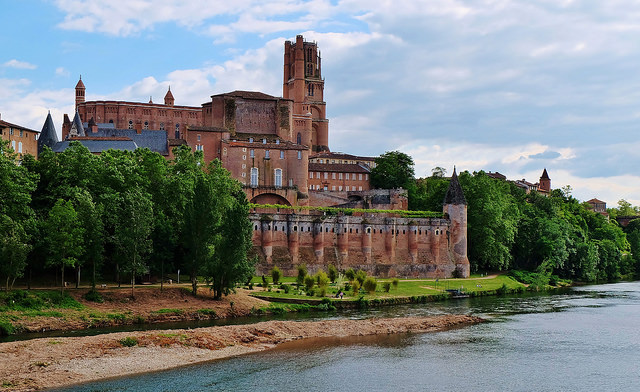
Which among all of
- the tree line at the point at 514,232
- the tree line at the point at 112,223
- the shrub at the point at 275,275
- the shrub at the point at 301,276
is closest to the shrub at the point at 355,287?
the shrub at the point at 301,276

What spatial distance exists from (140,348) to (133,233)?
13.7 meters

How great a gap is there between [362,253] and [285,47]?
2724 inches

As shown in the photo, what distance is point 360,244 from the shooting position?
246 feet

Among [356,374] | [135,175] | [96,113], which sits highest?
[96,113]

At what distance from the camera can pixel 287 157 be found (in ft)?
305

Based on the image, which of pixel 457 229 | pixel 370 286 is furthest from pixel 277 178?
pixel 370 286

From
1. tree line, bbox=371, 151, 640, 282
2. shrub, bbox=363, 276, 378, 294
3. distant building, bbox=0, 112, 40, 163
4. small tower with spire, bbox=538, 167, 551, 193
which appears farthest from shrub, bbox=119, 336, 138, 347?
small tower with spire, bbox=538, 167, 551, 193

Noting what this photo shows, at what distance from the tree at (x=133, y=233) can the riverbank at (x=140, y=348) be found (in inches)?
372

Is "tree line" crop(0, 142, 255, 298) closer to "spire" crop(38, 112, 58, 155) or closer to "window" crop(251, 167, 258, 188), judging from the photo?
"window" crop(251, 167, 258, 188)

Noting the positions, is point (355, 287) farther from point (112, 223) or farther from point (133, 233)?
point (112, 223)

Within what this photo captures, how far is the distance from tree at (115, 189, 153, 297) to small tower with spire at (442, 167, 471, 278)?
36.4 meters

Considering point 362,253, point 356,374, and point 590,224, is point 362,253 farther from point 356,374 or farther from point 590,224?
point 590,224

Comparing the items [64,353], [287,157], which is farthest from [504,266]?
[64,353]

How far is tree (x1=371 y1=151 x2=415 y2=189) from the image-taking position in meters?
103
